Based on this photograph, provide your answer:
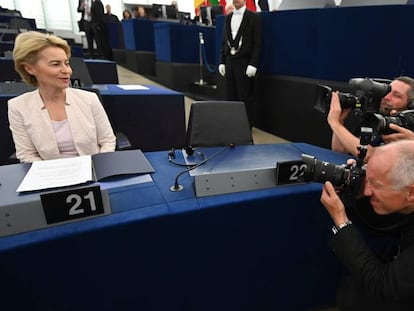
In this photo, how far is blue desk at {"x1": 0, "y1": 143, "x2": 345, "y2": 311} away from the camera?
758 mm

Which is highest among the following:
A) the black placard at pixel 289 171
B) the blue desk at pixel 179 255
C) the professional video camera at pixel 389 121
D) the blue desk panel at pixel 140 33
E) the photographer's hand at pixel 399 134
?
the blue desk panel at pixel 140 33

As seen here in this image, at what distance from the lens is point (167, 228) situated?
0.86 metres

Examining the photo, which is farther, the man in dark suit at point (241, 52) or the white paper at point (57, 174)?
the man in dark suit at point (241, 52)

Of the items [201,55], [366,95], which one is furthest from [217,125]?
[201,55]

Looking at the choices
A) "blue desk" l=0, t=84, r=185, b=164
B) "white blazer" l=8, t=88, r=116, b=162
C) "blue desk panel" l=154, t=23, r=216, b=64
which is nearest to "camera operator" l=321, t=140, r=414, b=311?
"white blazer" l=8, t=88, r=116, b=162

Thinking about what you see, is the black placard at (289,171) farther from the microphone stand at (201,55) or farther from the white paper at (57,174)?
the microphone stand at (201,55)

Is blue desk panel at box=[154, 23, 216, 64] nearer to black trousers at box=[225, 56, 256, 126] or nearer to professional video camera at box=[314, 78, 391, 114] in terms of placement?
black trousers at box=[225, 56, 256, 126]

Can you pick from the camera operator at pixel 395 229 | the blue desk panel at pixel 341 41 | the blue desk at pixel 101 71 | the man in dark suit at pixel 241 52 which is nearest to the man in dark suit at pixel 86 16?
the blue desk at pixel 101 71

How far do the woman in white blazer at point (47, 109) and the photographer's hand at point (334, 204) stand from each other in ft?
3.70

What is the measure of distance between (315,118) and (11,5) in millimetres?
9473

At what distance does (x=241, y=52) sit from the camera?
3.36 meters

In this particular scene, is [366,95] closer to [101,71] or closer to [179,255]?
[179,255]

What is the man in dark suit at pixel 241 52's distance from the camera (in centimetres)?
326

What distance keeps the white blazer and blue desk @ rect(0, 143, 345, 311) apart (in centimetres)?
51
